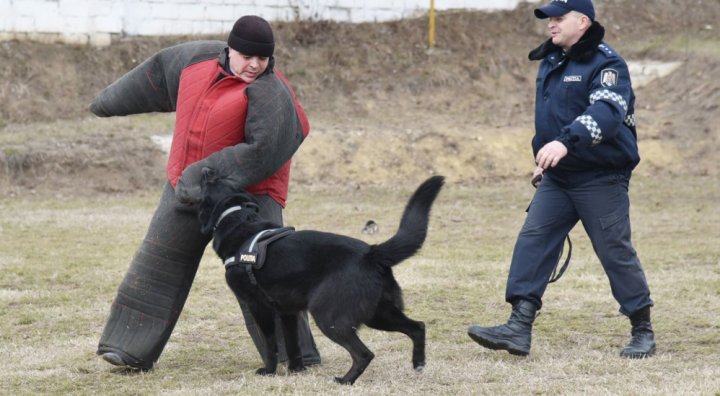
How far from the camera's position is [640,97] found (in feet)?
A: 59.7

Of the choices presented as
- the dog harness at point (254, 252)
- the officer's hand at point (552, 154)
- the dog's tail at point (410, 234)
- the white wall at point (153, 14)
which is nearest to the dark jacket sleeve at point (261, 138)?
the dog harness at point (254, 252)

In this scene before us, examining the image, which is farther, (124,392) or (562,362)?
(562,362)

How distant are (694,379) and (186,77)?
287 centimetres

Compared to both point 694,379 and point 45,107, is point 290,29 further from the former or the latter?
point 694,379

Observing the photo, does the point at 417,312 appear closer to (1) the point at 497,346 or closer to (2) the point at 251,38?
(1) the point at 497,346

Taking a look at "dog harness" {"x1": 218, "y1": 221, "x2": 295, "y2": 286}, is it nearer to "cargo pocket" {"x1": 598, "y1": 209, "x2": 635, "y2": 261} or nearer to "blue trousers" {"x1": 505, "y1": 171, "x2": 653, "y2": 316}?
"blue trousers" {"x1": 505, "y1": 171, "x2": 653, "y2": 316}

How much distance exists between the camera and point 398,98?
58.9ft

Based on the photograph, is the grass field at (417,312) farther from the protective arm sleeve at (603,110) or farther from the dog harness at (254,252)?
the protective arm sleeve at (603,110)

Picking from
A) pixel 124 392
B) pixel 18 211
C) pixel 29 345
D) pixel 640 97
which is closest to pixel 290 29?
pixel 640 97

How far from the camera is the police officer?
216 inches

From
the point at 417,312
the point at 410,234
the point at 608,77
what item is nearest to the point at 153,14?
the point at 417,312

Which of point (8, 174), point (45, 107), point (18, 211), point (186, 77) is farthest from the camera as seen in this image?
point (45, 107)

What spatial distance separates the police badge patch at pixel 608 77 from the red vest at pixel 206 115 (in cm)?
174

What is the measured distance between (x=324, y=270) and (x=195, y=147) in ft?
3.07
